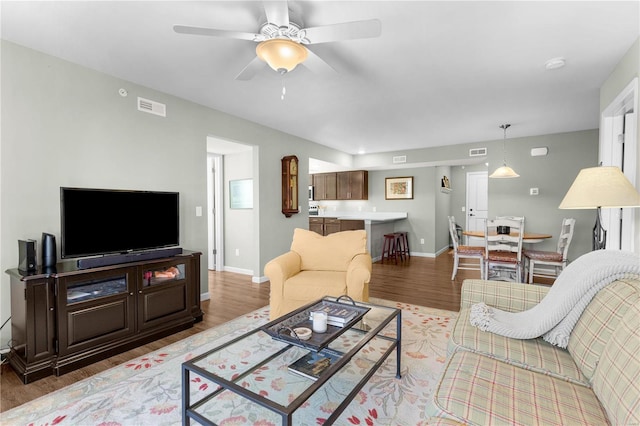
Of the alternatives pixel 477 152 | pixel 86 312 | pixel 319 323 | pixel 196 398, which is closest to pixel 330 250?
pixel 319 323

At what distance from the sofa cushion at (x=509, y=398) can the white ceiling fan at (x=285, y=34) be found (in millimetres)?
1757

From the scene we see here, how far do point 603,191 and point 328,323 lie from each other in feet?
6.21

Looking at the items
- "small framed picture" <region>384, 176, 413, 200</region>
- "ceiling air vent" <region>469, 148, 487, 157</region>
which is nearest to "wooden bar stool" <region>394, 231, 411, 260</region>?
"small framed picture" <region>384, 176, 413, 200</region>

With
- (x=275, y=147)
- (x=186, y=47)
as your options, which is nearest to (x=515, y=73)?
(x=186, y=47)

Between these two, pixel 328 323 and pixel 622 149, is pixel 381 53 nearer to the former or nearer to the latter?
pixel 328 323

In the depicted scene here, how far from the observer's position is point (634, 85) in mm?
2311

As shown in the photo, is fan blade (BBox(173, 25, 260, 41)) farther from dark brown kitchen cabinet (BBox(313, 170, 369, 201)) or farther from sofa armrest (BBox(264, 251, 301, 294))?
dark brown kitchen cabinet (BBox(313, 170, 369, 201))

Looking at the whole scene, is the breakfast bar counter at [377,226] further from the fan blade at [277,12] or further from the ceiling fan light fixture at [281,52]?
the fan blade at [277,12]

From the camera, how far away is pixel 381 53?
95.5 inches

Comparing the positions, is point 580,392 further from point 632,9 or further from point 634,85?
point 634,85

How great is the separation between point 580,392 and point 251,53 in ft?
9.41

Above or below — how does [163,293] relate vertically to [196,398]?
above

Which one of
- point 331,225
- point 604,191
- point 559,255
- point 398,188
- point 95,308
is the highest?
point 398,188

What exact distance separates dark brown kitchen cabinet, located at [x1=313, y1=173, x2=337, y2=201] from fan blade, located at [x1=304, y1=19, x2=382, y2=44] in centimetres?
589
